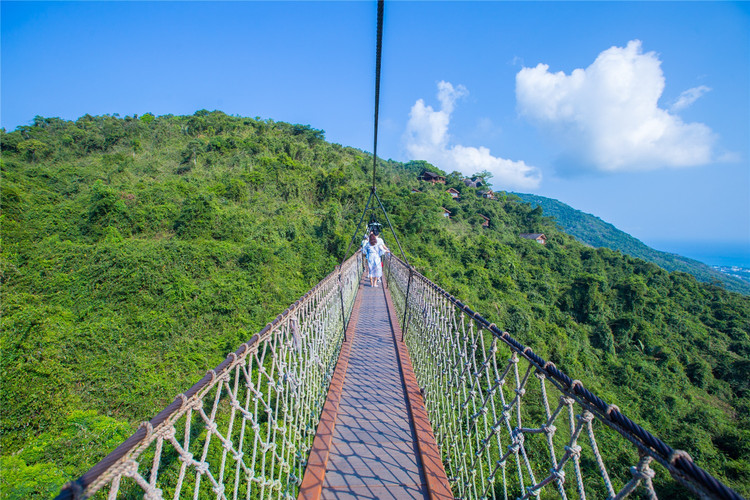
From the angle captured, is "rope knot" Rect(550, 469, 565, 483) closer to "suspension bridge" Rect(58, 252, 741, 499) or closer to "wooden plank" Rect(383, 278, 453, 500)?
"suspension bridge" Rect(58, 252, 741, 499)

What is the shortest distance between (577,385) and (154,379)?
31.2 ft

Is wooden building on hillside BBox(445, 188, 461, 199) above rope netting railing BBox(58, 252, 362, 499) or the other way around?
above

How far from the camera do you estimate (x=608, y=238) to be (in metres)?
81.3

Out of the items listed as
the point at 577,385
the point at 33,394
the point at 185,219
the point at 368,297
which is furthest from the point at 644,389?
the point at 185,219

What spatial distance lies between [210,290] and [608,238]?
9982cm

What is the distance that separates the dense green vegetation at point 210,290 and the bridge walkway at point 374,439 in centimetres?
434

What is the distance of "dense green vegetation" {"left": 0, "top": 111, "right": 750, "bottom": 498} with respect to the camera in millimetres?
6719

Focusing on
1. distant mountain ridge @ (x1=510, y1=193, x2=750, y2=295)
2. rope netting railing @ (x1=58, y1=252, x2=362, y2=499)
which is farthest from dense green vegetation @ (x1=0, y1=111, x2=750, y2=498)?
distant mountain ridge @ (x1=510, y1=193, x2=750, y2=295)

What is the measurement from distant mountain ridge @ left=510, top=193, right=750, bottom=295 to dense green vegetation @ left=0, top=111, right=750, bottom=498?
45.8 m

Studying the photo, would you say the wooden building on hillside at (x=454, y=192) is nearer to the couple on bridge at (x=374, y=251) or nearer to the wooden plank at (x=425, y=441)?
the couple on bridge at (x=374, y=251)

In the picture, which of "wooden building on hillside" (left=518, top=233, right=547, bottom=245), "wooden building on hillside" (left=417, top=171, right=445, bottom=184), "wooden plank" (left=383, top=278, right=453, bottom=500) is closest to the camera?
"wooden plank" (left=383, top=278, right=453, bottom=500)

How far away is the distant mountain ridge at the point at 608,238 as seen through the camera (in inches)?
2579

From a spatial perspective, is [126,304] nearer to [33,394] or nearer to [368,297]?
[33,394]

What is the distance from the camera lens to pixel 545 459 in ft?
29.2
